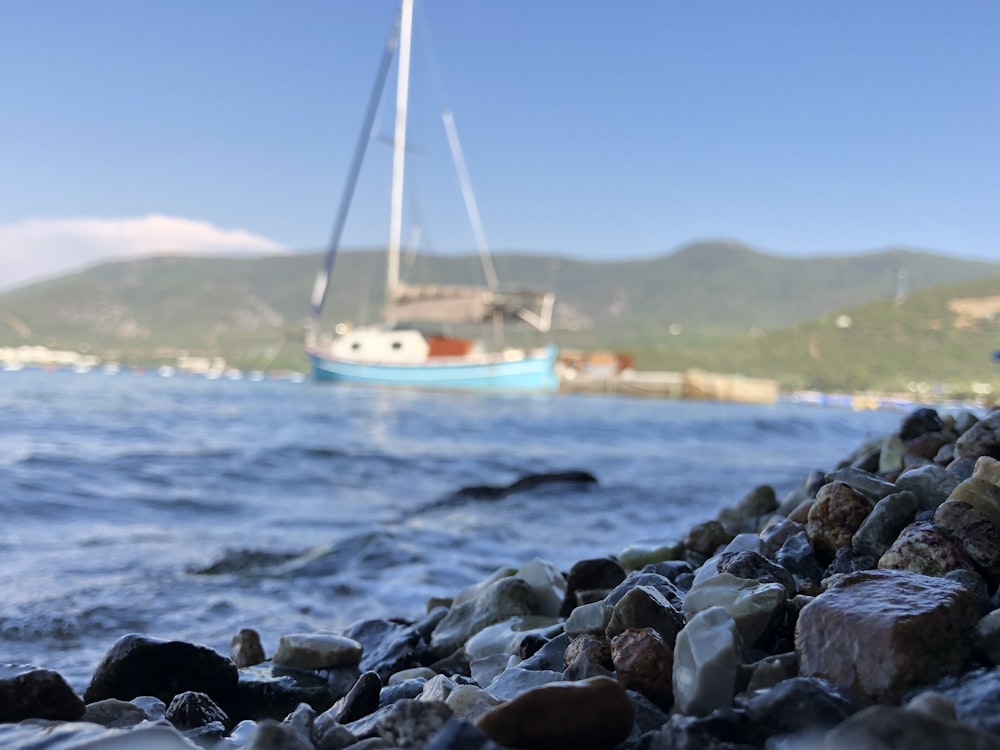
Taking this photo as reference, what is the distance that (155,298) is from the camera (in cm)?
12138

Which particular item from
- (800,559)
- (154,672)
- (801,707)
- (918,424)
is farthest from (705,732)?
(918,424)

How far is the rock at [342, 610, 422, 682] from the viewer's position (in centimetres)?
246

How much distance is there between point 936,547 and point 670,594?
575 mm

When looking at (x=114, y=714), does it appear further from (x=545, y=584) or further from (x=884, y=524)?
(x=884, y=524)

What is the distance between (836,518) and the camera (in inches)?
77.9

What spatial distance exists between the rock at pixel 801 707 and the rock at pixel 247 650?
1957mm

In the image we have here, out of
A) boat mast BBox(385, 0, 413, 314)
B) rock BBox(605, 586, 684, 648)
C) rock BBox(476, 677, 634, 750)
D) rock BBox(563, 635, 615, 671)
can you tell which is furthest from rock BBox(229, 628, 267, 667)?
boat mast BBox(385, 0, 413, 314)

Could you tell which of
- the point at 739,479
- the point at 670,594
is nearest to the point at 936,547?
the point at 670,594

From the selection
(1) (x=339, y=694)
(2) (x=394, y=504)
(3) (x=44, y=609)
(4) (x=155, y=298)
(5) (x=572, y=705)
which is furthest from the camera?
(4) (x=155, y=298)

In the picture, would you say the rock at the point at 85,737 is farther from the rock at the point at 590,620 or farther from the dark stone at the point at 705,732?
the rock at the point at 590,620

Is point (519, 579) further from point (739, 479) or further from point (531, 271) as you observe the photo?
point (531, 271)

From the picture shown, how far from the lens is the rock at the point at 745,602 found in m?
1.47

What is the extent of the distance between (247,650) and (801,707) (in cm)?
204

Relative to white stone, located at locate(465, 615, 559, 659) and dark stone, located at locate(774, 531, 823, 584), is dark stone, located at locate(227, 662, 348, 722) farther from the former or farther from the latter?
dark stone, located at locate(774, 531, 823, 584)
